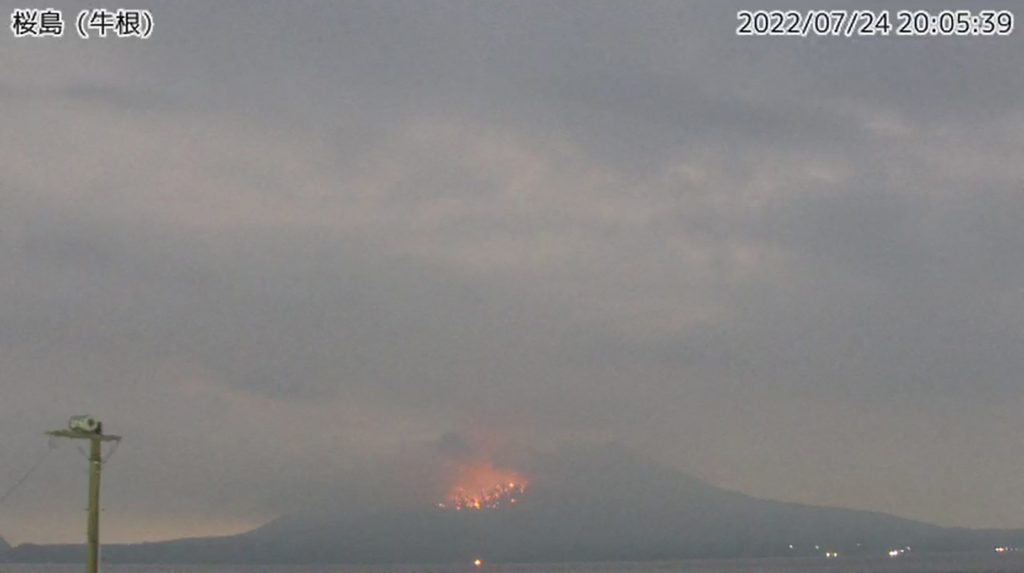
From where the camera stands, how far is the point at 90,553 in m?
28.8

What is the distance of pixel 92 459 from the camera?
29500 millimetres

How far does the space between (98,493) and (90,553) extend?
1.59m

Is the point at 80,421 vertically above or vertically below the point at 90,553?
above

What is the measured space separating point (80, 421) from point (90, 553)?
314cm

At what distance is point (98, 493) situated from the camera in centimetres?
2977

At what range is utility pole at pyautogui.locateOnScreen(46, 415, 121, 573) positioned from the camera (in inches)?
1144

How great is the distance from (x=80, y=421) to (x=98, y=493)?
1835 millimetres

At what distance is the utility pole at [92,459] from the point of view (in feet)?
95.4

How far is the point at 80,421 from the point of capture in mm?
29484
